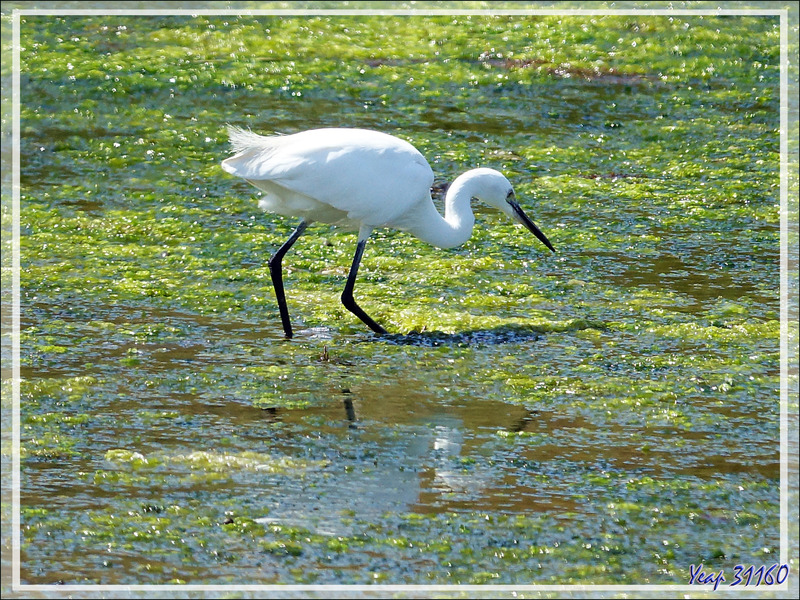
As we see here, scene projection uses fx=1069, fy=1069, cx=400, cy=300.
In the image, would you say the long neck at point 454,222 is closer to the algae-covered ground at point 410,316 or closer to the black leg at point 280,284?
the algae-covered ground at point 410,316

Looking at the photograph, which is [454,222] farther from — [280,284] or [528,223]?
[280,284]

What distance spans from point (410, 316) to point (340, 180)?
74 cm

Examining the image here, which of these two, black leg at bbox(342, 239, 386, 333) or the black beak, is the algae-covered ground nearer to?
black leg at bbox(342, 239, 386, 333)

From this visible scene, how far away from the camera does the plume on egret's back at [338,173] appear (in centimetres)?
476

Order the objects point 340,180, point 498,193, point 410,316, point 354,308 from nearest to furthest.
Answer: point 340,180 → point 354,308 → point 410,316 → point 498,193

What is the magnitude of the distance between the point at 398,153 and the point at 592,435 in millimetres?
1683

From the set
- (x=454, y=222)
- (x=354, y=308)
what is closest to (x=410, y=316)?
(x=354, y=308)

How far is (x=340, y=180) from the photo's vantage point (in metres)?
4.75

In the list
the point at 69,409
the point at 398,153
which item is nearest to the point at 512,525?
the point at 69,409

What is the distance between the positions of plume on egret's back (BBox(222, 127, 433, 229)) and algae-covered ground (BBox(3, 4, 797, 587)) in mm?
534

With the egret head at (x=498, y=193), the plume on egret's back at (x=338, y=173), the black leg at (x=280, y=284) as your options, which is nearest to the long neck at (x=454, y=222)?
the egret head at (x=498, y=193)

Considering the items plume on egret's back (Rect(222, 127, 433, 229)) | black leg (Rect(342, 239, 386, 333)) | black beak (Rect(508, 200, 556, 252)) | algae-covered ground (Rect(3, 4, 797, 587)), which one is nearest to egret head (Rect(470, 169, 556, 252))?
black beak (Rect(508, 200, 556, 252))

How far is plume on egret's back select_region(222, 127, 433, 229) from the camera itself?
4758 millimetres

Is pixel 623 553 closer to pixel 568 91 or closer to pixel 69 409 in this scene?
pixel 69 409
